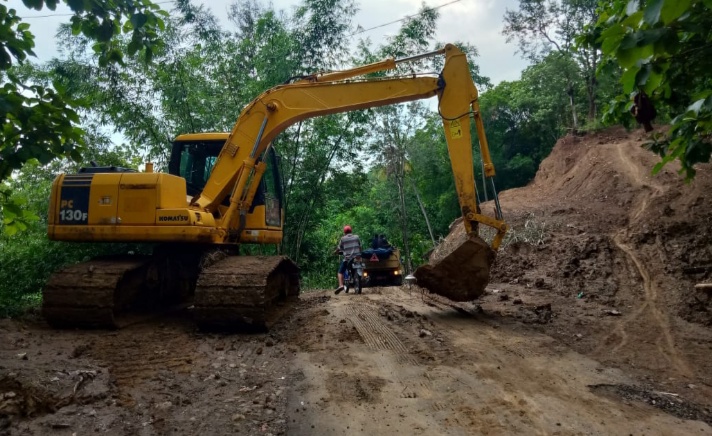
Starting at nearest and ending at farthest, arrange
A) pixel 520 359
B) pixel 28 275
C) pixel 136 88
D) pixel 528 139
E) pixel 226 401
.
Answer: pixel 226 401, pixel 520 359, pixel 28 275, pixel 136 88, pixel 528 139

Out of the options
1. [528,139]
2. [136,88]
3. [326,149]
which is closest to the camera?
[136,88]

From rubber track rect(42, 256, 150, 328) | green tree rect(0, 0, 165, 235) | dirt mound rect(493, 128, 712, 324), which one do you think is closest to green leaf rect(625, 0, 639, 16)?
green tree rect(0, 0, 165, 235)

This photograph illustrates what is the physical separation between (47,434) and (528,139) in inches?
1189

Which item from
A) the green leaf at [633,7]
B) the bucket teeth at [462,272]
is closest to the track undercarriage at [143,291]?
the bucket teeth at [462,272]

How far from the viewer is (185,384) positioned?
4812 millimetres

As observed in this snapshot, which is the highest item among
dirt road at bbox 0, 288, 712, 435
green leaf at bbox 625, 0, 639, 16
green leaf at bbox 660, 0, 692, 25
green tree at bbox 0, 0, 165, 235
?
green tree at bbox 0, 0, 165, 235

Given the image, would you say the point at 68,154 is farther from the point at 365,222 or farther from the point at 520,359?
the point at 365,222

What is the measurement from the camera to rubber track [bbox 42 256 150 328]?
22.5 ft

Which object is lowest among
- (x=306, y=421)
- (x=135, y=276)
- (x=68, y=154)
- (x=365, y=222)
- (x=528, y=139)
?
(x=306, y=421)

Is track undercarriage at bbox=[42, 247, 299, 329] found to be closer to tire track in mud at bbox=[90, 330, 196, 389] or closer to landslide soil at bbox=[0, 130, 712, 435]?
landslide soil at bbox=[0, 130, 712, 435]

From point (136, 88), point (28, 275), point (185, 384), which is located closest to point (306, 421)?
point (185, 384)

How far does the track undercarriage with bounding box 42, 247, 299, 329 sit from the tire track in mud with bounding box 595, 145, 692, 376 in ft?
13.6

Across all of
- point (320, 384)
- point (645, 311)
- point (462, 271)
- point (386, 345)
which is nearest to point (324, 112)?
point (462, 271)

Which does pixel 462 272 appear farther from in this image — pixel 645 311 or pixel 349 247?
pixel 349 247
